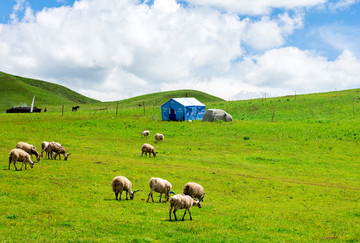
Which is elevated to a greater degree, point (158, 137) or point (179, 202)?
point (158, 137)

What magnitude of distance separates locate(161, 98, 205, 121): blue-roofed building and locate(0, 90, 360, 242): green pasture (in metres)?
14.8

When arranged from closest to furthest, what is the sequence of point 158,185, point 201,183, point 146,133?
point 158,185
point 201,183
point 146,133

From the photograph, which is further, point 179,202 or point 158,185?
point 158,185

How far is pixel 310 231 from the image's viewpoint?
50.2 feet

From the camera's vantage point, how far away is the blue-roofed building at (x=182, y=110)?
70.6 meters

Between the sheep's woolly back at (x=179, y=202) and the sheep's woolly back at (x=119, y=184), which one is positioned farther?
the sheep's woolly back at (x=119, y=184)

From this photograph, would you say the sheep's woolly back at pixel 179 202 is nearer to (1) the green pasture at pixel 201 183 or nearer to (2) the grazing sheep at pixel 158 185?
(1) the green pasture at pixel 201 183

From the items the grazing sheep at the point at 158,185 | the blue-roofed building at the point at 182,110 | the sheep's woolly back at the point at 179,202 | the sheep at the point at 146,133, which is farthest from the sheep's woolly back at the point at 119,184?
the blue-roofed building at the point at 182,110

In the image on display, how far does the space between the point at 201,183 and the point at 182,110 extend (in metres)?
46.3

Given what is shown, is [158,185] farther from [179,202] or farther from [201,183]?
[201,183]

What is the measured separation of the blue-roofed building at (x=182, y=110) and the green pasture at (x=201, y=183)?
48.5 feet

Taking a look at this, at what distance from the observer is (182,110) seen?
7044cm

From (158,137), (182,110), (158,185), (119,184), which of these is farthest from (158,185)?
(182,110)

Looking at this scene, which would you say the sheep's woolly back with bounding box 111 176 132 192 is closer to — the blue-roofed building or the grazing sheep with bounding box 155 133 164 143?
the grazing sheep with bounding box 155 133 164 143
